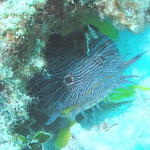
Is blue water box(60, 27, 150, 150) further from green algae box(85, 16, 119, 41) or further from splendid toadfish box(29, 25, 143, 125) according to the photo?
splendid toadfish box(29, 25, 143, 125)

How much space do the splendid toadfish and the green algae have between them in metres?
0.09

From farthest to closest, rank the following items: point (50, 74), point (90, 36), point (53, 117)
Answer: point (90, 36), point (53, 117), point (50, 74)

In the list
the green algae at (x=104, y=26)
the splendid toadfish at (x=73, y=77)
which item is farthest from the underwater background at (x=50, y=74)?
the splendid toadfish at (x=73, y=77)

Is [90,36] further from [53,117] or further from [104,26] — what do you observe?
[53,117]

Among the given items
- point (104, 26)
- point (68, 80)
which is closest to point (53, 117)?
point (68, 80)

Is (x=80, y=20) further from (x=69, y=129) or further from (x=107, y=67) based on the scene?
(x=69, y=129)

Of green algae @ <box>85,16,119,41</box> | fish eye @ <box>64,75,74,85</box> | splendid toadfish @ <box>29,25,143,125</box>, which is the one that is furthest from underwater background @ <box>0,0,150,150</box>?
fish eye @ <box>64,75,74,85</box>

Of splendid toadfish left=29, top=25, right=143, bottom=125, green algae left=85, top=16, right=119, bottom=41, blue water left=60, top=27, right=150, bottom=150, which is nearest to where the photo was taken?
splendid toadfish left=29, top=25, right=143, bottom=125

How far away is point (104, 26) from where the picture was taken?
3.27 m

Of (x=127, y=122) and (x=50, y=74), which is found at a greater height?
(x=50, y=74)

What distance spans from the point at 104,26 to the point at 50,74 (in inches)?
40.4

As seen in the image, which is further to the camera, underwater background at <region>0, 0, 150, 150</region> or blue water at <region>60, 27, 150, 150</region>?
blue water at <region>60, 27, 150, 150</region>

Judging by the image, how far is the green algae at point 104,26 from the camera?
10.0 ft

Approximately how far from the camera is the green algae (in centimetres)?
305
